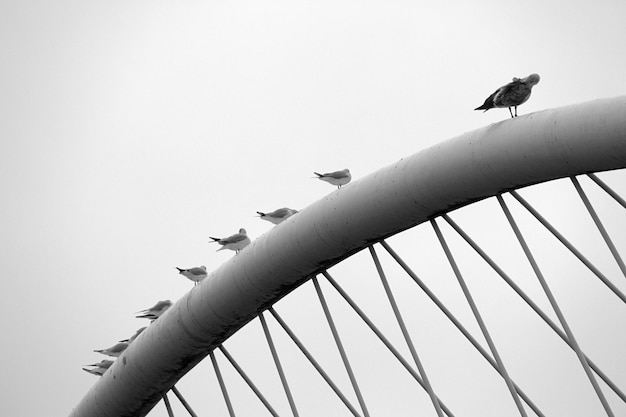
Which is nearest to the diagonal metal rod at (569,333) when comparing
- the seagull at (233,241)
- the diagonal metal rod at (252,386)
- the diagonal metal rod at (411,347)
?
the diagonal metal rod at (411,347)

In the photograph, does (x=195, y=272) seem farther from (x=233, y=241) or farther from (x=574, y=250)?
(x=574, y=250)

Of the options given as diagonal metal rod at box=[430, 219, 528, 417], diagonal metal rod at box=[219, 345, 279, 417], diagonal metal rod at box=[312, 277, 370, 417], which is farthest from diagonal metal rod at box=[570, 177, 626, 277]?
diagonal metal rod at box=[219, 345, 279, 417]

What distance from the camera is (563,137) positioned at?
12867 mm

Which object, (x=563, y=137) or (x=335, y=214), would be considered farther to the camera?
(x=335, y=214)

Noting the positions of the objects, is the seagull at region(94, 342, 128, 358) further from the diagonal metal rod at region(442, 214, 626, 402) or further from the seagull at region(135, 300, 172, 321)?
the diagonal metal rod at region(442, 214, 626, 402)

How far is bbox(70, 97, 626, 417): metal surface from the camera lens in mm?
12867

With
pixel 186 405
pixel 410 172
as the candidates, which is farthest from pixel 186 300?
pixel 410 172

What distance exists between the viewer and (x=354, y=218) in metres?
15.0

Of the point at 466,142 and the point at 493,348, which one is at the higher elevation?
the point at 466,142


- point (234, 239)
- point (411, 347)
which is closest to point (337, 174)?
point (234, 239)

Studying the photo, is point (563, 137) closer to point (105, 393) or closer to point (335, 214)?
point (335, 214)

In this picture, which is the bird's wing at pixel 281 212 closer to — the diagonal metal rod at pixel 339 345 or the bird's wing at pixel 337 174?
the bird's wing at pixel 337 174

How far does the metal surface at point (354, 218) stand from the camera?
12.9 metres

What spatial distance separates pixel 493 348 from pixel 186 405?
20.3 ft
